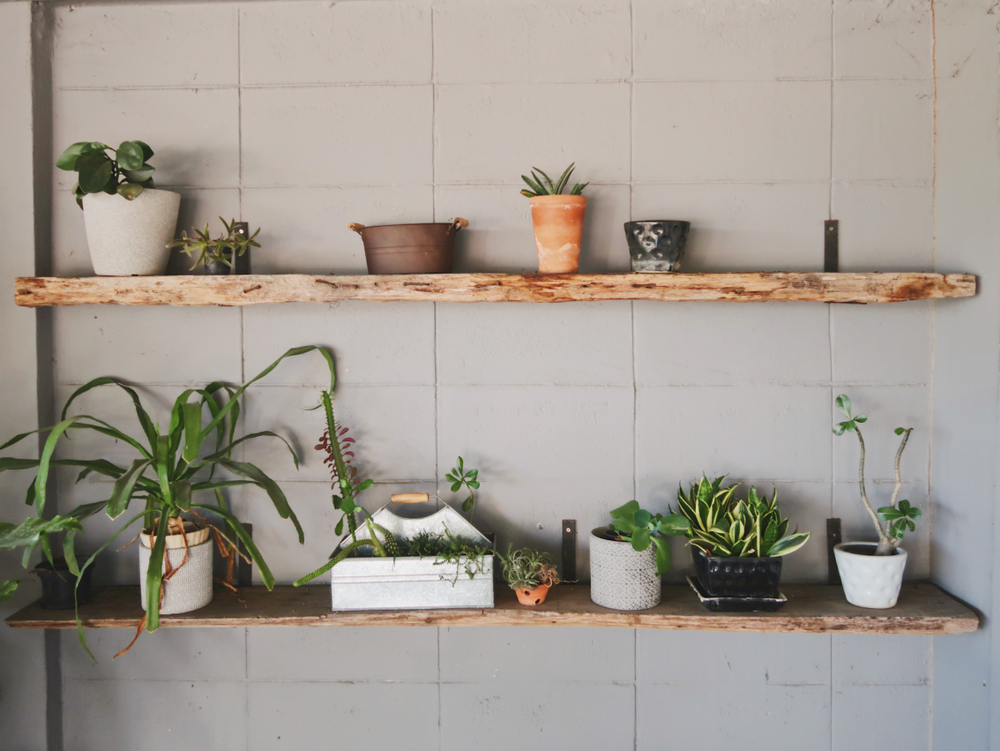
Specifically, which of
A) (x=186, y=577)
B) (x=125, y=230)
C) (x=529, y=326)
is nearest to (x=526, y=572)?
(x=529, y=326)

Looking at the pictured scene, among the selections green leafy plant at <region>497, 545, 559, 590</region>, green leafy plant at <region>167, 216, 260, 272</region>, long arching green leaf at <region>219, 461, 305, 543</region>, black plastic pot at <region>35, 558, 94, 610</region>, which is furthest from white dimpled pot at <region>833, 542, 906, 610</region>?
black plastic pot at <region>35, 558, 94, 610</region>

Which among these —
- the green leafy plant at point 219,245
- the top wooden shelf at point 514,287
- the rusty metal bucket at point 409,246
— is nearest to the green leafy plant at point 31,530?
the top wooden shelf at point 514,287

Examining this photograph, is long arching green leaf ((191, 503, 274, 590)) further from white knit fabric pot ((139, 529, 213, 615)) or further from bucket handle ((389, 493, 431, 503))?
bucket handle ((389, 493, 431, 503))

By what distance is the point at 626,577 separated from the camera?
1531mm

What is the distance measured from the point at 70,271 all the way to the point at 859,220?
2.06 metres

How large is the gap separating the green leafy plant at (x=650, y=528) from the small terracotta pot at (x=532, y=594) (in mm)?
229

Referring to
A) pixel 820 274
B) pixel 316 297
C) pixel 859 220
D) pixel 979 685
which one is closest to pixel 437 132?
pixel 316 297

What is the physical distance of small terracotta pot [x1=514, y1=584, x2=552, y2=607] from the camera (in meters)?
1.55

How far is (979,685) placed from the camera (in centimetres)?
157

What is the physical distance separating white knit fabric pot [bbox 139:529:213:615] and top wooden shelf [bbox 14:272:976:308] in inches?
23.0

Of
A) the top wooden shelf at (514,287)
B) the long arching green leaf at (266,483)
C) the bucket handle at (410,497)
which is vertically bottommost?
the bucket handle at (410,497)

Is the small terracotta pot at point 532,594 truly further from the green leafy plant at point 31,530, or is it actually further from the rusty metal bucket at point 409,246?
the green leafy plant at point 31,530

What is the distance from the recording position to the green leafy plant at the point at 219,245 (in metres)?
1.62

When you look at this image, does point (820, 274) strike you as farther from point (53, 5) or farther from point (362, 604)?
point (53, 5)
